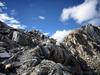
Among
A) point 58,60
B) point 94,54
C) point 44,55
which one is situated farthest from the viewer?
point 94,54

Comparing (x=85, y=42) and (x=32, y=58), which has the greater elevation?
→ (x=85, y=42)

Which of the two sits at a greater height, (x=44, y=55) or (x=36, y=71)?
(x=44, y=55)

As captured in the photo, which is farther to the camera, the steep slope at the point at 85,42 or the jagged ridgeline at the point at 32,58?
the steep slope at the point at 85,42

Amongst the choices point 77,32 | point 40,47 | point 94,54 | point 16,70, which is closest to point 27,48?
point 40,47

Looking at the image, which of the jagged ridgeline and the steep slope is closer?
the jagged ridgeline

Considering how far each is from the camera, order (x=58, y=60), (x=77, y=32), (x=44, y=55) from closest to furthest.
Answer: (x=44, y=55), (x=58, y=60), (x=77, y=32)

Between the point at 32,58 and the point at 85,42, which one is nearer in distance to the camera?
the point at 32,58

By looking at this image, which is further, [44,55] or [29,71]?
[44,55]

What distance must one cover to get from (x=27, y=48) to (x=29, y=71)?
31.5ft

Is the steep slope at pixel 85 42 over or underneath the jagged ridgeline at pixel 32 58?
over

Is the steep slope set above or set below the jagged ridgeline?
above

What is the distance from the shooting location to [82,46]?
14412 cm

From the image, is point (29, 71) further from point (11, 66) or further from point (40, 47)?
point (40, 47)

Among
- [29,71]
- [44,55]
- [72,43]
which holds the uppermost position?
[72,43]
